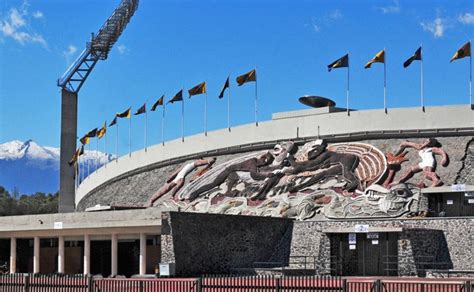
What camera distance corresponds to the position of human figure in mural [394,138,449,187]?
50594 millimetres

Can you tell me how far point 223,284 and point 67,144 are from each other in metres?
49.2

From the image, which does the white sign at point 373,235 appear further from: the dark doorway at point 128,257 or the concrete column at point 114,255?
the concrete column at point 114,255

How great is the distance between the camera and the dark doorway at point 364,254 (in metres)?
40.4

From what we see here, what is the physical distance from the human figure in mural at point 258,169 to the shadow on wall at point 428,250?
16329mm

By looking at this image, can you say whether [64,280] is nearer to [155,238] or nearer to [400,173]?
[155,238]

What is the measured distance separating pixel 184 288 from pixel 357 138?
30694 millimetres

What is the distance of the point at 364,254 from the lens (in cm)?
4103

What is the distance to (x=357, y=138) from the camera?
58000 mm

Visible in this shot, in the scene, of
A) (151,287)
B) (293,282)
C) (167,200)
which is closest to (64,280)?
(151,287)

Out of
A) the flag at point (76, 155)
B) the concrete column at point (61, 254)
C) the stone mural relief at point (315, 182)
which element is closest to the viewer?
the concrete column at point (61, 254)

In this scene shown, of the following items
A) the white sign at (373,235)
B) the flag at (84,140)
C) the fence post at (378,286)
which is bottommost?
the fence post at (378,286)

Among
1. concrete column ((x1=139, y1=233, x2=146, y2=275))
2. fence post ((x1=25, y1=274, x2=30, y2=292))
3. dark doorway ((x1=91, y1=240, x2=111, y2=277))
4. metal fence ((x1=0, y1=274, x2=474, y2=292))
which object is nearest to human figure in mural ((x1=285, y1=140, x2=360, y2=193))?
dark doorway ((x1=91, y1=240, x2=111, y2=277))

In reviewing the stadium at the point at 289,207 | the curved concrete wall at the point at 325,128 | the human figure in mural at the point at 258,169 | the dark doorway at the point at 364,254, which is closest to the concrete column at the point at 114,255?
the stadium at the point at 289,207

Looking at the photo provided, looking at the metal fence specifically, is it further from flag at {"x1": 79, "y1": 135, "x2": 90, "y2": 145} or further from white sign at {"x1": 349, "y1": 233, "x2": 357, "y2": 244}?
flag at {"x1": 79, "y1": 135, "x2": 90, "y2": 145}
